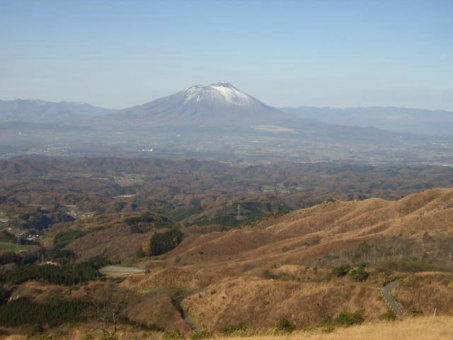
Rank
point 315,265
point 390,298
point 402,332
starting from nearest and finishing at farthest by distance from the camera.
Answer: point 402,332
point 390,298
point 315,265

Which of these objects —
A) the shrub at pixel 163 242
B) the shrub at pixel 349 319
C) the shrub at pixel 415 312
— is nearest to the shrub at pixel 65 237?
the shrub at pixel 163 242

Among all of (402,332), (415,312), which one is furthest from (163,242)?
(402,332)

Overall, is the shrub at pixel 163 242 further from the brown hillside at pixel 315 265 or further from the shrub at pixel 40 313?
the shrub at pixel 40 313

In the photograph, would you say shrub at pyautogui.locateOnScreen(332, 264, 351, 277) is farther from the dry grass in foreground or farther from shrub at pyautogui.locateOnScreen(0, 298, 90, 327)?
the dry grass in foreground

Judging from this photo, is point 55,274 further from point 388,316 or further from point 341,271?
point 388,316

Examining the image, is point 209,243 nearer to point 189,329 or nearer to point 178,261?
point 178,261

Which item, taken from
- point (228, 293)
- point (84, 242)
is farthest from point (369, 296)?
point (84, 242)
